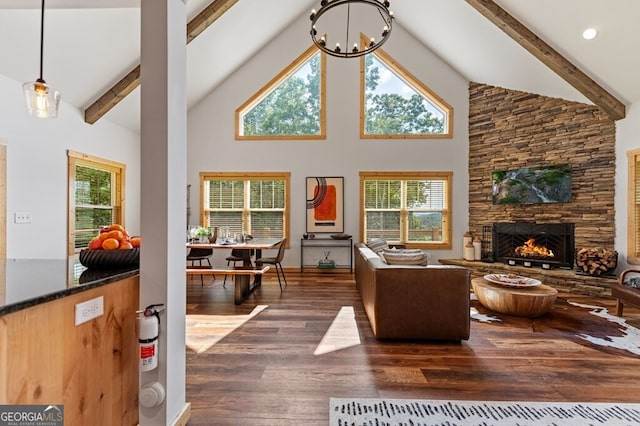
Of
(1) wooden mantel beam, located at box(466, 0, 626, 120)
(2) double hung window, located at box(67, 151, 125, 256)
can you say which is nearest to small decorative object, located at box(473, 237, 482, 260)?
(1) wooden mantel beam, located at box(466, 0, 626, 120)

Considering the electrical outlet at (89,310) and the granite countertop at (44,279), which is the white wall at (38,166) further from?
the electrical outlet at (89,310)

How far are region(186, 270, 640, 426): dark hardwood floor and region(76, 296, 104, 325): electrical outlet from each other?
3.11ft

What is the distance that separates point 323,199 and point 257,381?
14.9 feet

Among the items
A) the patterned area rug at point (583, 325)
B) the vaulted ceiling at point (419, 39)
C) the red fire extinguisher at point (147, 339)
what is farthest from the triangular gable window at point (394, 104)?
the red fire extinguisher at point (147, 339)

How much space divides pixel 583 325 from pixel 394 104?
5.00 m

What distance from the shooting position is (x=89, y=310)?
1252 millimetres

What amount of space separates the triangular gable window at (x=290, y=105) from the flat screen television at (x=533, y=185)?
381 cm

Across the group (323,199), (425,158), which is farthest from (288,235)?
(425,158)

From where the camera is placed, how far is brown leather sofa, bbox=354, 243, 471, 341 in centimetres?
277

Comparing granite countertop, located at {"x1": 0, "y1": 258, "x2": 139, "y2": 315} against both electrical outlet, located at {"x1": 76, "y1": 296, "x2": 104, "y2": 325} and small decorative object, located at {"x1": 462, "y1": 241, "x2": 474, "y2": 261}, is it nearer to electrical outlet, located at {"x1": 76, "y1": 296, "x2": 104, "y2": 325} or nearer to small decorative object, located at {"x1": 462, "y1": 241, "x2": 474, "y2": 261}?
electrical outlet, located at {"x1": 76, "y1": 296, "x2": 104, "y2": 325}

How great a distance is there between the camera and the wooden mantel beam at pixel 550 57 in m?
4.38

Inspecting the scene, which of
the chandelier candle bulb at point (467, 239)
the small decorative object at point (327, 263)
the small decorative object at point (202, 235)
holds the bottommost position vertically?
the small decorative object at point (327, 263)

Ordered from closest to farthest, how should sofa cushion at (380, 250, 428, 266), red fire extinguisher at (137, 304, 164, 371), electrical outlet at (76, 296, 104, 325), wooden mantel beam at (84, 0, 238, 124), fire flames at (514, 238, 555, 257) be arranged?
electrical outlet at (76, 296, 104, 325) < red fire extinguisher at (137, 304, 164, 371) < sofa cushion at (380, 250, 428, 266) < wooden mantel beam at (84, 0, 238, 124) < fire flames at (514, 238, 555, 257)

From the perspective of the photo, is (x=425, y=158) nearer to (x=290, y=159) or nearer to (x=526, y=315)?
(x=290, y=159)
